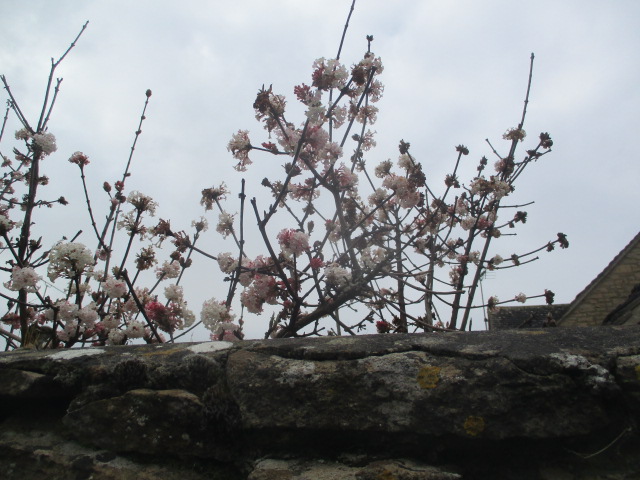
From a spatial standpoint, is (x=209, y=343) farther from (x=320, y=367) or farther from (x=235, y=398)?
(x=320, y=367)

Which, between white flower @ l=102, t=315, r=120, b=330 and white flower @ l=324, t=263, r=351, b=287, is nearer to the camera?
white flower @ l=324, t=263, r=351, b=287

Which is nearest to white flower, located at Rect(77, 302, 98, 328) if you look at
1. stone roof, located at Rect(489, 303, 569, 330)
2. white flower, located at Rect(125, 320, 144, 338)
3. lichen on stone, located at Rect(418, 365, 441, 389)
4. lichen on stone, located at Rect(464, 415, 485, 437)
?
white flower, located at Rect(125, 320, 144, 338)

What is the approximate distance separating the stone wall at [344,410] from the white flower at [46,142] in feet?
10.1

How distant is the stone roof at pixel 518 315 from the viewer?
1204cm

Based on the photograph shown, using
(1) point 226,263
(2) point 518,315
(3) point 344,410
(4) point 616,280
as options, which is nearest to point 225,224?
(1) point 226,263

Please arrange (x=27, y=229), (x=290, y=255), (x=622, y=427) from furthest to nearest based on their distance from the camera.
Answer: (x=27, y=229), (x=290, y=255), (x=622, y=427)

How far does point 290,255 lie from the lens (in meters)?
3.30

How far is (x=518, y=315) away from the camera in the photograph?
12492 mm

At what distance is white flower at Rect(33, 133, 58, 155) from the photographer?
12.8 feet

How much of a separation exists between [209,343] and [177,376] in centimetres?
19

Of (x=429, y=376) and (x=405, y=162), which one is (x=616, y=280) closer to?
(x=405, y=162)

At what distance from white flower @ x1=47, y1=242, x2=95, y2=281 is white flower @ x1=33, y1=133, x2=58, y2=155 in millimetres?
1400

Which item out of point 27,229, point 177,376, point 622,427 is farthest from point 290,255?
point 622,427

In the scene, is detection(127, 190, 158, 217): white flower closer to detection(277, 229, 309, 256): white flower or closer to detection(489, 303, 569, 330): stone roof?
detection(277, 229, 309, 256): white flower
